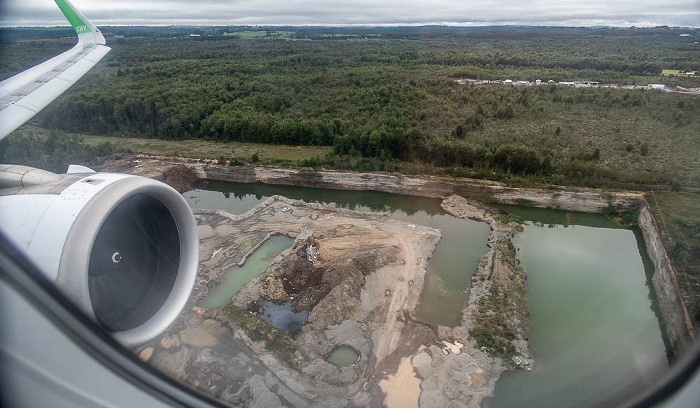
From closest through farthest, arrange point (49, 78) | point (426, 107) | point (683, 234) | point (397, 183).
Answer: point (49, 78) < point (683, 234) < point (397, 183) < point (426, 107)

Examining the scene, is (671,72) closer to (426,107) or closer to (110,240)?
(426,107)

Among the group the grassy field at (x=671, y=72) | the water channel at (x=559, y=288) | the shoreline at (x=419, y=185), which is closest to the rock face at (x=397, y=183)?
the shoreline at (x=419, y=185)

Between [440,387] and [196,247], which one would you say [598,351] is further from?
[196,247]

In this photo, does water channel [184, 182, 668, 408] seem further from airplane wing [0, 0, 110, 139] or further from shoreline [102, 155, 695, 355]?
airplane wing [0, 0, 110, 139]

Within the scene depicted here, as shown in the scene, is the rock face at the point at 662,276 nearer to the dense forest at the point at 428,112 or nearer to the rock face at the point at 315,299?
the dense forest at the point at 428,112

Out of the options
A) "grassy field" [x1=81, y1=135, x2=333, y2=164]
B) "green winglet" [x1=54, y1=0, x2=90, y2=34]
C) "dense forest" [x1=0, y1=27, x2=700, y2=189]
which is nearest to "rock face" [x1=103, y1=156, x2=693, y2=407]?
"dense forest" [x1=0, y1=27, x2=700, y2=189]

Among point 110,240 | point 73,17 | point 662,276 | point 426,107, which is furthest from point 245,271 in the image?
point 426,107
